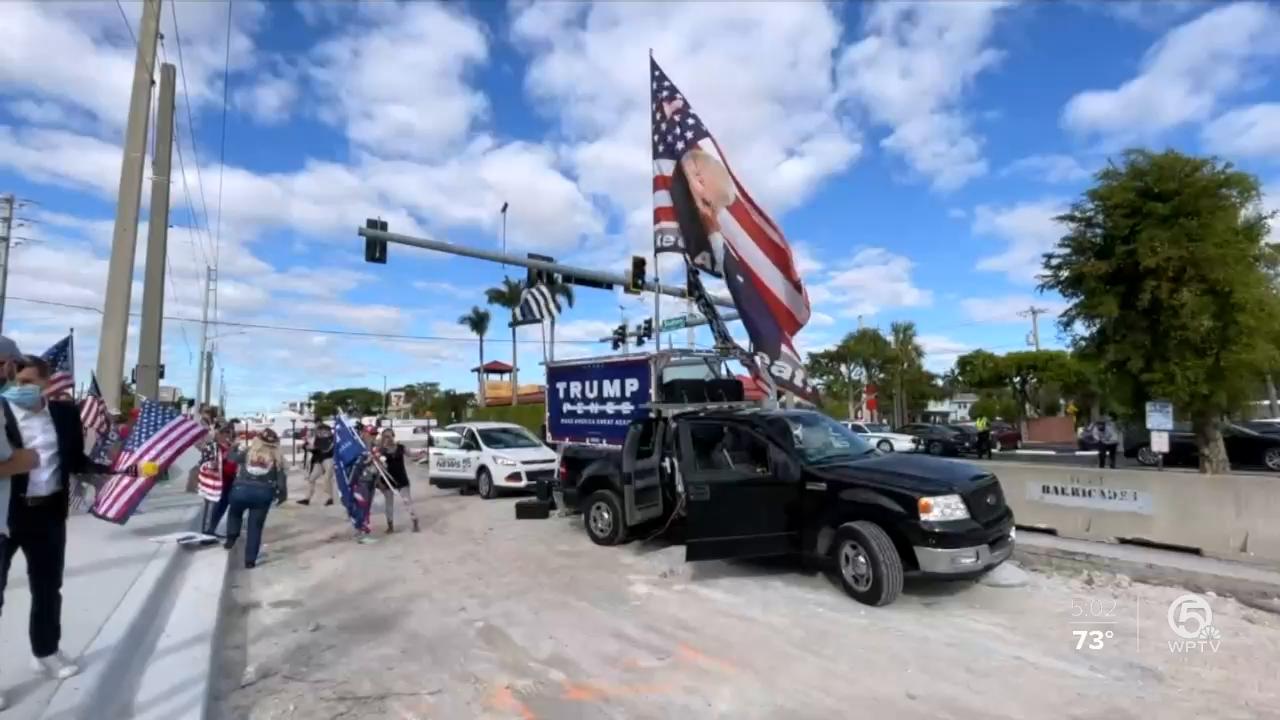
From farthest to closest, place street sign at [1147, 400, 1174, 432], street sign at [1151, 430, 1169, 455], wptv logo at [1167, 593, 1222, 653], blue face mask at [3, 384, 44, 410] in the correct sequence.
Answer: street sign at [1147, 400, 1174, 432]
street sign at [1151, 430, 1169, 455]
wptv logo at [1167, 593, 1222, 653]
blue face mask at [3, 384, 44, 410]

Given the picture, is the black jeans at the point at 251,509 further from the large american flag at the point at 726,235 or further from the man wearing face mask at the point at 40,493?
the large american flag at the point at 726,235

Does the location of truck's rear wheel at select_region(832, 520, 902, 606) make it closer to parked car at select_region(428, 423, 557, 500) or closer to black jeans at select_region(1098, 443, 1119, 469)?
parked car at select_region(428, 423, 557, 500)

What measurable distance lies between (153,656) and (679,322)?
15.0 metres

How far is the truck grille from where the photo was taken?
266 inches

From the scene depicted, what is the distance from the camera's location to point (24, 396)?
428cm

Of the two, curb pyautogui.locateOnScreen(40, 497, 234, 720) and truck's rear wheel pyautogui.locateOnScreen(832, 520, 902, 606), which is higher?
truck's rear wheel pyautogui.locateOnScreen(832, 520, 902, 606)

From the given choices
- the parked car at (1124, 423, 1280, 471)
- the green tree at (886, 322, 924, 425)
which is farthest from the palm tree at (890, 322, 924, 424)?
the parked car at (1124, 423, 1280, 471)

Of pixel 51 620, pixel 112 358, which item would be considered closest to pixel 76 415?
pixel 51 620

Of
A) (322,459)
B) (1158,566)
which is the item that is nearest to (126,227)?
(322,459)

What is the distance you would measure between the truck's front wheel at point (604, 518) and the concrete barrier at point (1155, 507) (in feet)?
17.7

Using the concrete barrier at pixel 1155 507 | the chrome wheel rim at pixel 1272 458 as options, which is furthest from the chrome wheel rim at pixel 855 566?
the chrome wheel rim at pixel 1272 458

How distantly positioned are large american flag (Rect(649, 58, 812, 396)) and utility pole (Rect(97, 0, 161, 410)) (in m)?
11.6

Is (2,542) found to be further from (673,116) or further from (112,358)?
(112,358)

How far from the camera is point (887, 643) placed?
5859 millimetres
